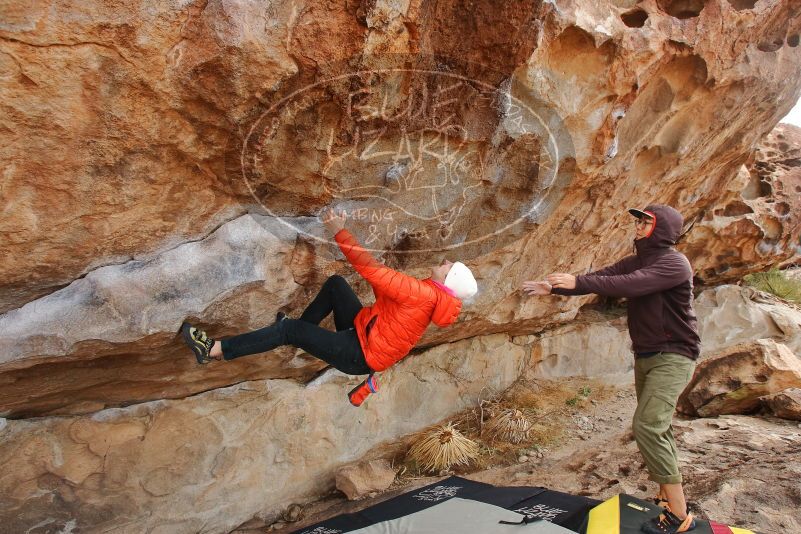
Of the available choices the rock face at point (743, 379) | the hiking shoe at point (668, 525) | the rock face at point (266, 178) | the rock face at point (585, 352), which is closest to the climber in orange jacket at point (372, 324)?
the rock face at point (266, 178)

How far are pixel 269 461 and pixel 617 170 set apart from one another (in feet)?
11.3

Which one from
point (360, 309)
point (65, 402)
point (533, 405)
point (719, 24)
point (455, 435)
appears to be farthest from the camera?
point (533, 405)

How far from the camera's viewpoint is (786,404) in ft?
15.6

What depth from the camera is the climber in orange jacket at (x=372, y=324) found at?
2.80 meters

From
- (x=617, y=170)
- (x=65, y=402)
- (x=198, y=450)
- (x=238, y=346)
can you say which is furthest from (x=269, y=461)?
(x=617, y=170)

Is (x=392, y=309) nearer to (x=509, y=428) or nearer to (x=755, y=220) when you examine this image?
(x=509, y=428)

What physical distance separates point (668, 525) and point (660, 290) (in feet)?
4.01

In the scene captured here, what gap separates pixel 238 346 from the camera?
2920 millimetres

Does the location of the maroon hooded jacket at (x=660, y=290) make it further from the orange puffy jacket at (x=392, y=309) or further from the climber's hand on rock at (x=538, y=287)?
the orange puffy jacket at (x=392, y=309)

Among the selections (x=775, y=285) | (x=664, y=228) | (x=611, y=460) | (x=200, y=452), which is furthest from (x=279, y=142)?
(x=775, y=285)

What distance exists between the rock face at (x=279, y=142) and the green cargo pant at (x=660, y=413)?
1414 millimetres

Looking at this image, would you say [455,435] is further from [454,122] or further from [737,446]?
[454,122]

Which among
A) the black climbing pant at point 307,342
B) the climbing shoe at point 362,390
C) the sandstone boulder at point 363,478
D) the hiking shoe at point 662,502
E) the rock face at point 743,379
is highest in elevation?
the black climbing pant at point 307,342

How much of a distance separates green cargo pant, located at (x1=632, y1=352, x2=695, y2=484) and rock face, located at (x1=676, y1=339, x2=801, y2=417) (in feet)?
8.07
